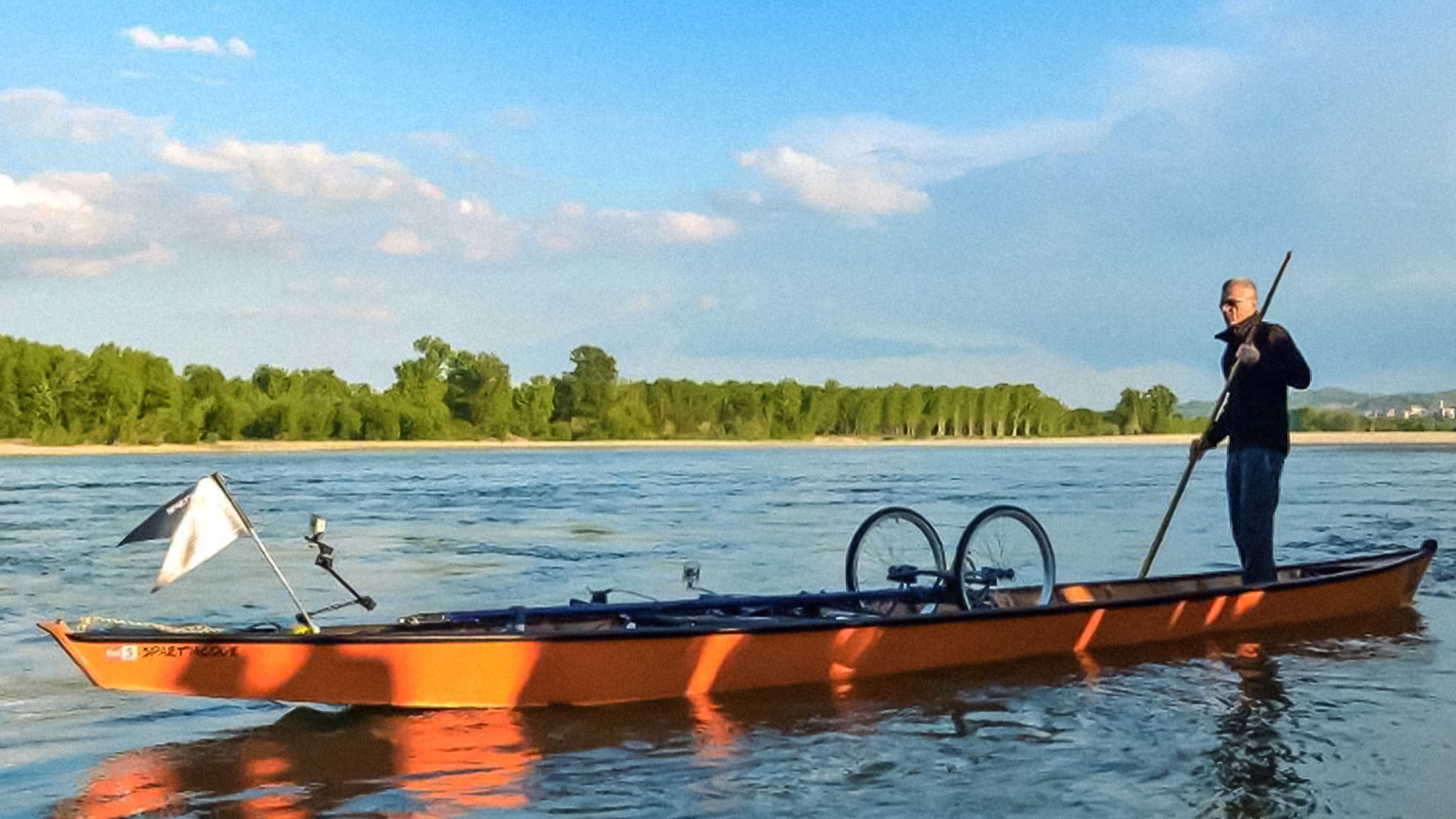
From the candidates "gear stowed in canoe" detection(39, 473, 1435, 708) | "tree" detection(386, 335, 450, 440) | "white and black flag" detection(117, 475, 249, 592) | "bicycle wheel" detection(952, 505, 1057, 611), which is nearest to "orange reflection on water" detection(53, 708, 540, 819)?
"gear stowed in canoe" detection(39, 473, 1435, 708)

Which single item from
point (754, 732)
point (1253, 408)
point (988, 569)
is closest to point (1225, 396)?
point (1253, 408)

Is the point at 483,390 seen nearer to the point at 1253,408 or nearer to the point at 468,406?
the point at 468,406

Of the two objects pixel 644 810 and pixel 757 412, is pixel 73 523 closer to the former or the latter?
pixel 644 810

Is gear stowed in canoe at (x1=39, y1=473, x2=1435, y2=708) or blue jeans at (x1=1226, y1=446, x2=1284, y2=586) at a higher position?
blue jeans at (x1=1226, y1=446, x2=1284, y2=586)

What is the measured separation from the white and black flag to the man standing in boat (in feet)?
25.4

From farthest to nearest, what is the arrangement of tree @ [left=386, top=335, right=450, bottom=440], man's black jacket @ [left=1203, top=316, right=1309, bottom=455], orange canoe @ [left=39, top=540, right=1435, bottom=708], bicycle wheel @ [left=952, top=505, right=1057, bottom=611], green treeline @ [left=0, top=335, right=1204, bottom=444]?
tree @ [left=386, top=335, right=450, bottom=440] < green treeline @ [left=0, top=335, right=1204, bottom=444] < bicycle wheel @ [left=952, top=505, right=1057, bottom=611] < man's black jacket @ [left=1203, top=316, right=1309, bottom=455] < orange canoe @ [left=39, top=540, right=1435, bottom=708]

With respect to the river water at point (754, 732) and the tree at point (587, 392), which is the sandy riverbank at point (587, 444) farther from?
the river water at point (754, 732)

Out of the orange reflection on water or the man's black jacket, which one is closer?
the orange reflection on water

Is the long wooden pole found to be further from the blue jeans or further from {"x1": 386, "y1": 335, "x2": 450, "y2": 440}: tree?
{"x1": 386, "y1": 335, "x2": 450, "y2": 440}: tree

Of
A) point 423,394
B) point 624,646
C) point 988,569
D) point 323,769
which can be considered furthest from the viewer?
point 423,394

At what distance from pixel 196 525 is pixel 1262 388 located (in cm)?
843

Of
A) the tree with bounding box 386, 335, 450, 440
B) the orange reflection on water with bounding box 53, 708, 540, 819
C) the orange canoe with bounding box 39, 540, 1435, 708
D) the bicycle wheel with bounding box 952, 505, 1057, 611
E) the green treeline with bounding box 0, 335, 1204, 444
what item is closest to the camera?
the orange reflection on water with bounding box 53, 708, 540, 819

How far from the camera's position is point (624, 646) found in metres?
9.53

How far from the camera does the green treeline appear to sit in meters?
92.5
